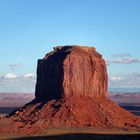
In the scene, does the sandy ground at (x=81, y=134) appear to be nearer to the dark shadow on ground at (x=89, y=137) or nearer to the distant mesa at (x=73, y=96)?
the dark shadow on ground at (x=89, y=137)

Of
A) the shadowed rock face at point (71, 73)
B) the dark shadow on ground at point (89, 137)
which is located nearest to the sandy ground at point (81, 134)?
the dark shadow on ground at point (89, 137)

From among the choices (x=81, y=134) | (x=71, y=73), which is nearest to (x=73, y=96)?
(x=71, y=73)

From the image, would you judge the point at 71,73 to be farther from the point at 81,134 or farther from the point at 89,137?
the point at 89,137

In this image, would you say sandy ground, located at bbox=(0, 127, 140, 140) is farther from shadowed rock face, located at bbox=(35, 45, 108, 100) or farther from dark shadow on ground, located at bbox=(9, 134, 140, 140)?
shadowed rock face, located at bbox=(35, 45, 108, 100)

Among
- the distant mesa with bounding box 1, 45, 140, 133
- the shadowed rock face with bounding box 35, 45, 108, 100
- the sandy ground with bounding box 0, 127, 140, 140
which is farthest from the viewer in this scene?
the shadowed rock face with bounding box 35, 45, 108, 100

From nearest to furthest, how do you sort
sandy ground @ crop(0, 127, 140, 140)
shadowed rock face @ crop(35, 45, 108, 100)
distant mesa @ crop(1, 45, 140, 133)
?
sandy ground @ crop(0, 127, 140, 140)
distant mesa @ crop(1, 45, 140, 133)
shadowed rock face @ crop(35, 45, 108, 100)

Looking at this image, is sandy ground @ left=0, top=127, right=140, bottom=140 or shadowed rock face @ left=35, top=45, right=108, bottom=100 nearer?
sandy ground @ left=0, top=127, right=140, bottom=140

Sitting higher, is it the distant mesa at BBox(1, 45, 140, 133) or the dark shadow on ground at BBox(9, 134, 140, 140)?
the distant mesa at BBox(1, 45, 140, 133)

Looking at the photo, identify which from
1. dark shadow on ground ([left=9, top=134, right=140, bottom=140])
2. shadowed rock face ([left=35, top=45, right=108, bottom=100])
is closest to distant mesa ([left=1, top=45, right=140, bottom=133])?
shadowed rock face ([left=35, top=45, right=108, bottom=100])
